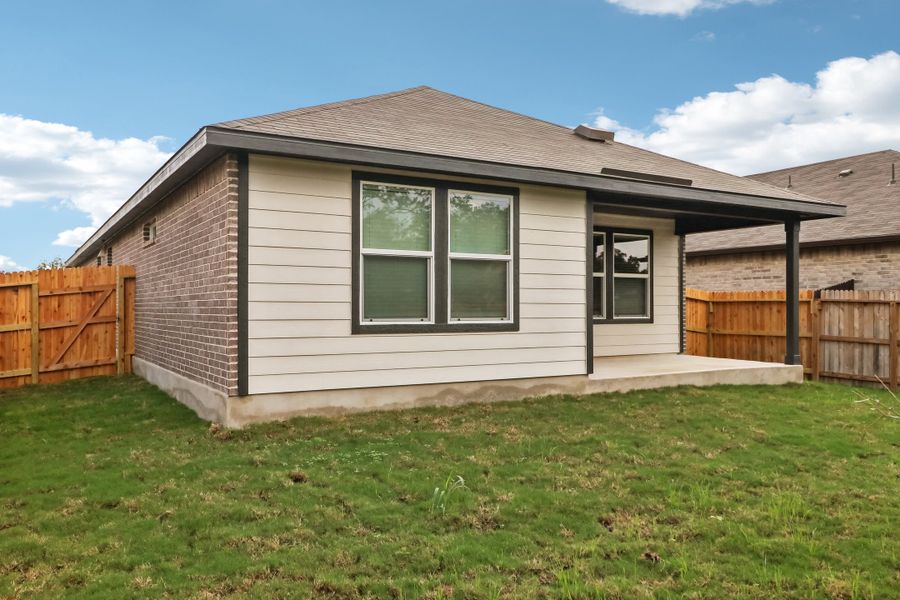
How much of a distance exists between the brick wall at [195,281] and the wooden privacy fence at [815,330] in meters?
9.22

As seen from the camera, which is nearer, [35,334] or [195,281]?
[195,281]

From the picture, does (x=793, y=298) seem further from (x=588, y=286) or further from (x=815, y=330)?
(x=588, y=286)

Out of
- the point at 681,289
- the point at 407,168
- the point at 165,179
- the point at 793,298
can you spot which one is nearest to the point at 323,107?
the point at 407,168

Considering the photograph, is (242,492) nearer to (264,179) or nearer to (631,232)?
(264,179)

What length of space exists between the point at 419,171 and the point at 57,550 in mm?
5074

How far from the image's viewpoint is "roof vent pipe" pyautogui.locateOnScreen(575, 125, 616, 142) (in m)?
11.2

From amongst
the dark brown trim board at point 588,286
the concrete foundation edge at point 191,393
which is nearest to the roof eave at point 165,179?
the concrete foundation edge at point 191,393

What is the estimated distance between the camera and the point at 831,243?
48.7 feet

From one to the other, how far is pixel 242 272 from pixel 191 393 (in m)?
2.16

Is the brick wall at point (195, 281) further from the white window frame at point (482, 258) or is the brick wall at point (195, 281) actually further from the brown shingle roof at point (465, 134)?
the white window frame at point (482, 258)

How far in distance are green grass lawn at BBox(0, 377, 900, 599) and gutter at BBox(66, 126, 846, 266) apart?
2824mm

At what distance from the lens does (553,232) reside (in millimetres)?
8258

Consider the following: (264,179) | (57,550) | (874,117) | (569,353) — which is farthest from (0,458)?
(874,117)

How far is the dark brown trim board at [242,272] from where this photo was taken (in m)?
6.41
